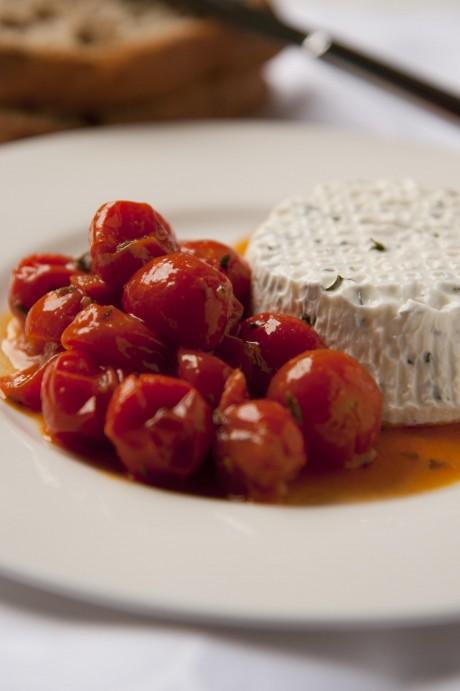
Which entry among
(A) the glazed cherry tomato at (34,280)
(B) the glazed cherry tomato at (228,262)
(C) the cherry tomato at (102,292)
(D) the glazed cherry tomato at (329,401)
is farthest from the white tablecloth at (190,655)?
(B) the glazed cherry tomato at (228,262)

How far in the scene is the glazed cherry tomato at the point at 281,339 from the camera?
2197 millimetres

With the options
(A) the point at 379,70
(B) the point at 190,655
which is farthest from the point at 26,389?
(A) the point at 379,70

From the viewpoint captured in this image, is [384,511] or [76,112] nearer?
[384,511]

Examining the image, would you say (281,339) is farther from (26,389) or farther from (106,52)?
(106,52)

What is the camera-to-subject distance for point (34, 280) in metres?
2.46

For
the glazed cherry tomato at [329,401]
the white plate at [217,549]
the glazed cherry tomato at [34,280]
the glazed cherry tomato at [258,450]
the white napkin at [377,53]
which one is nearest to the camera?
the white plate at [217,549]

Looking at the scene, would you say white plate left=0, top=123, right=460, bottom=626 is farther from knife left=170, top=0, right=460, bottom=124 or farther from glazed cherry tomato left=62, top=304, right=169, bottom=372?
knife left=170, top=0, right=460, bottom=124

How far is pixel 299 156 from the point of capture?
3.44 meters

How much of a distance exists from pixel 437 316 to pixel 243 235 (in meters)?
0.98

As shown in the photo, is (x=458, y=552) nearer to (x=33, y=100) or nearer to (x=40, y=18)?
(x=33, y=100)

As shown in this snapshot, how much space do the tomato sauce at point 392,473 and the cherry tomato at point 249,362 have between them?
0.79 feet

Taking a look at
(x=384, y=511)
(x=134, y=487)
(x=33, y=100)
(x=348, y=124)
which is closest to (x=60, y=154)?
(x=33, y=100)

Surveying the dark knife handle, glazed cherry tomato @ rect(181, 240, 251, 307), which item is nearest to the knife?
the dark knife handle

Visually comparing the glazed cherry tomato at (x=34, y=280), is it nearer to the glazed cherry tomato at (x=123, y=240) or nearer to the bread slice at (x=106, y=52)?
the glazed cherry tomato at (x=123, y=240)
